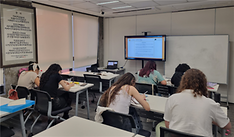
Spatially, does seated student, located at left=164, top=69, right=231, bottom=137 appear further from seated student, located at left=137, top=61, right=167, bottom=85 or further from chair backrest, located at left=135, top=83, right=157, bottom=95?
seated student, located at left=137, top=61, right=167, bottom=85

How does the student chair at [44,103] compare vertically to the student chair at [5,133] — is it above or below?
above

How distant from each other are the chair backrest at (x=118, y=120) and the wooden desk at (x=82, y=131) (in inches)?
5.0

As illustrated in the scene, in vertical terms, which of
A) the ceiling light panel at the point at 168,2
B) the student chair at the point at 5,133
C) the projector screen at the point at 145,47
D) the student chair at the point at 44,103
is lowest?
the student chair at the point at 5,133

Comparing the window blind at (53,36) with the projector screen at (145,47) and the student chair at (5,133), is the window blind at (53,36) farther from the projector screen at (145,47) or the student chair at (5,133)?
the student chair at (5,133)

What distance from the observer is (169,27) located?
5.48 m

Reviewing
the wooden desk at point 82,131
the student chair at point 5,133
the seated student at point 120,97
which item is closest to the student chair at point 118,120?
the wooden desk at point 82,131

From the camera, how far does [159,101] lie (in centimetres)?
254

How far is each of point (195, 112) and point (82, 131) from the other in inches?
39.2

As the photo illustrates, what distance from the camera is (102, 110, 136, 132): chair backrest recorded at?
1.63 m

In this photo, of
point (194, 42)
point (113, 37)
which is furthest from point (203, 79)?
point (113, 37)

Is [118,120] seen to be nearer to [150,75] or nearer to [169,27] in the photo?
[150,75]

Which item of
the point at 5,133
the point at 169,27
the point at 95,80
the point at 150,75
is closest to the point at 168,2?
the point at 169,27

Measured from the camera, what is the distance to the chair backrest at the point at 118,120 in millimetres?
1631

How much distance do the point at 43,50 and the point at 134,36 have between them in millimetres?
2883
